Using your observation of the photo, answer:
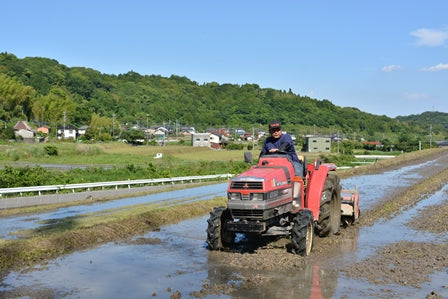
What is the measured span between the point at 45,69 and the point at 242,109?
6729 centimetres

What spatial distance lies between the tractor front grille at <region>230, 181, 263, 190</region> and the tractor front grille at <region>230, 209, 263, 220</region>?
477 millimetres

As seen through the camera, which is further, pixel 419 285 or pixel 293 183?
pixel 293 183

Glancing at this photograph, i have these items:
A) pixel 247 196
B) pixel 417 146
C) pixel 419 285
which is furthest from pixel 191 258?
pixel 417 146

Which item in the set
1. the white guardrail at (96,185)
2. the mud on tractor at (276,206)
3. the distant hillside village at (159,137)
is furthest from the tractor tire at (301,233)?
the distant hillside village at (159,137)

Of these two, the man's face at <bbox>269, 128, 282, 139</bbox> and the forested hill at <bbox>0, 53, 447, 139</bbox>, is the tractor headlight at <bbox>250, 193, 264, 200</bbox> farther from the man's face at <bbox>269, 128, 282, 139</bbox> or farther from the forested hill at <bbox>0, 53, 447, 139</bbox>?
the forested hill at <bbox>0, 53, 447, 139</bbox>

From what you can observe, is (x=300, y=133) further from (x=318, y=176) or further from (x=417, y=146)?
(x=318, y=176)

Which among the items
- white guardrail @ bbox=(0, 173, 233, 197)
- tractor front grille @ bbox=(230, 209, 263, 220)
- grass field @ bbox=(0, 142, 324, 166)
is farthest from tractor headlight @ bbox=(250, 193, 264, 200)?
grass field @ bbox=(0, 142, 324, 166)

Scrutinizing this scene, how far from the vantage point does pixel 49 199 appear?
25109 millimetres

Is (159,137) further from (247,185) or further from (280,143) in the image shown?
(247,185)

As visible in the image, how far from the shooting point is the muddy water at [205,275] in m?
8.48

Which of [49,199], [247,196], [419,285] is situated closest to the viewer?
[419,285]

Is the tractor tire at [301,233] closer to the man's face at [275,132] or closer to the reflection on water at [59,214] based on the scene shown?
the man's face at [275,132]

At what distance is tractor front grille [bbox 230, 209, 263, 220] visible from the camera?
10391mm

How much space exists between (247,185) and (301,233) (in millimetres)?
1524
